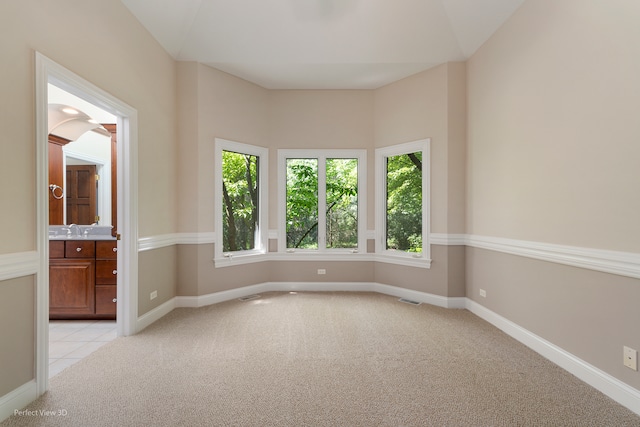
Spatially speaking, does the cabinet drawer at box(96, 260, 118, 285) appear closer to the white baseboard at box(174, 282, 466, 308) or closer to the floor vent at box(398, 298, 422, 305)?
the white baseboard at box(174, 282, 466, 308)

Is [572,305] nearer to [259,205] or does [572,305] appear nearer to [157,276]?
[259,205]

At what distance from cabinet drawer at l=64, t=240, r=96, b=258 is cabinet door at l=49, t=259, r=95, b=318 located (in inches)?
2.6

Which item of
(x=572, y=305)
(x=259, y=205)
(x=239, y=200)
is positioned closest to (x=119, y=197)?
(x=239, y=200)

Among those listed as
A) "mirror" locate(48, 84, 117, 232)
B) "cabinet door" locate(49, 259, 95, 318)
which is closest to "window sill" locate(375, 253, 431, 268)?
"mirror" locate(48, 84, 117, 232)

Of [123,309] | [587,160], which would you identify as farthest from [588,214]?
[123,309]

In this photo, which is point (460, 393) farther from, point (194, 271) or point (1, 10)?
point (1, 10)

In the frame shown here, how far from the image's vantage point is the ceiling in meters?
3.59

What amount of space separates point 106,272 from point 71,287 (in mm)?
431

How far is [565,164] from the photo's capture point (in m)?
2.53

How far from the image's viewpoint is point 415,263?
14.4 feet

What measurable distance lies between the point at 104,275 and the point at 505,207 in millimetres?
4302

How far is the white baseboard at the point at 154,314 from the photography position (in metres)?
3.30

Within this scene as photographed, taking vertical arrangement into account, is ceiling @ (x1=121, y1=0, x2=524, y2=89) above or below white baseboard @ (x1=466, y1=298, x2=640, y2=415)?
above

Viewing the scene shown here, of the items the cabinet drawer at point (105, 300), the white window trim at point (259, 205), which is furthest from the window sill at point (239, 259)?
the cabinet drawer at point (105, 300)
